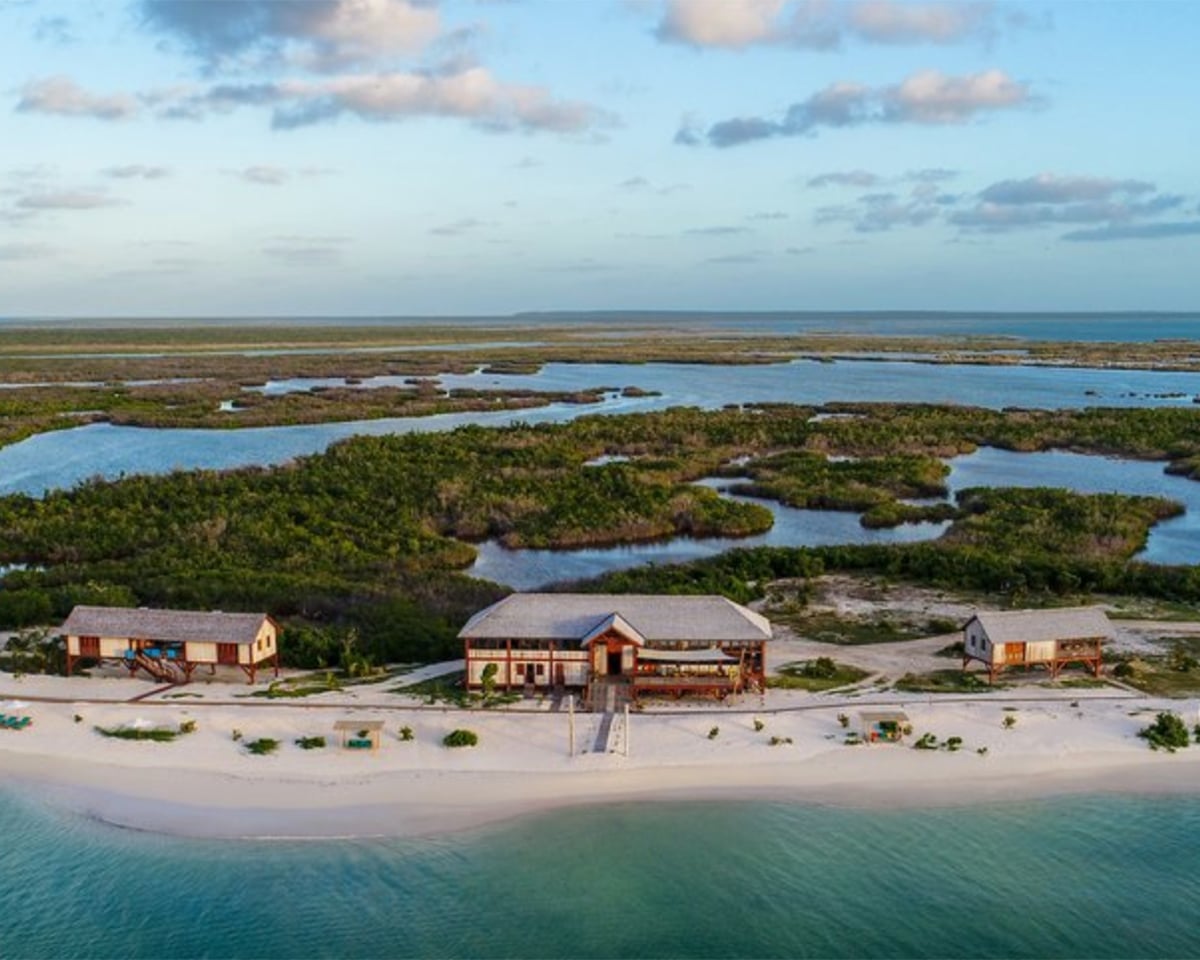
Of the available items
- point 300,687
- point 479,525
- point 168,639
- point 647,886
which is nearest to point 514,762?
point 647,886

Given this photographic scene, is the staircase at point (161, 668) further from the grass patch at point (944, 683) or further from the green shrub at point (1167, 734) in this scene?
the green shrub at point (1167, 734)

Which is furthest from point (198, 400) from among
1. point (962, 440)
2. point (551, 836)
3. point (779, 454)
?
point (551, 836)

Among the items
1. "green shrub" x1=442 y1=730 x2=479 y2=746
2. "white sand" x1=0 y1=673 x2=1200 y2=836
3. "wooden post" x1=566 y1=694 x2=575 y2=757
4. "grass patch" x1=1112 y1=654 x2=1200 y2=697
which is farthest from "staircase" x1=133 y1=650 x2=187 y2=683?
"grass patch" x1=1112 y1=654 x2=1200 y2=697

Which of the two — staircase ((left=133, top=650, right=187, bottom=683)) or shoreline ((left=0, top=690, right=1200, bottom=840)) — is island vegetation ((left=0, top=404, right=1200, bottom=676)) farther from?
shoreline ((left=0, top=690, right=1200, bottom=840))

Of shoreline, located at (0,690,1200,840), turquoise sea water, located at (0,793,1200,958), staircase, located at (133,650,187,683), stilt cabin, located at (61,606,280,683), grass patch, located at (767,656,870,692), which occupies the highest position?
stilt cabin, located at (61,606,280,683)

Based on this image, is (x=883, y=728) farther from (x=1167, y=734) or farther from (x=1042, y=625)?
(x=1042, y=625)
